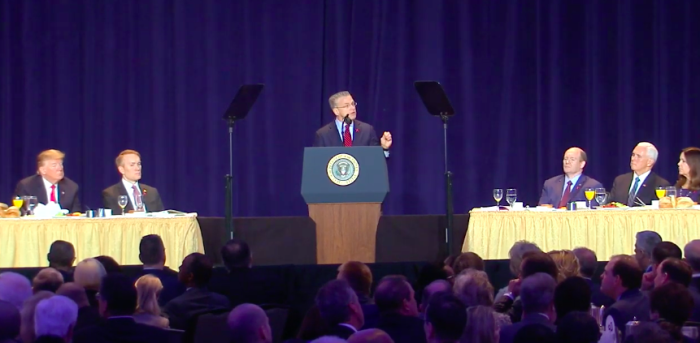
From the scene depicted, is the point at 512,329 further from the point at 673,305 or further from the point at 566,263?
the point at 566,263

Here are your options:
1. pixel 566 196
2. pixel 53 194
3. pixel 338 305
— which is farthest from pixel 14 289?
pixel 566 196

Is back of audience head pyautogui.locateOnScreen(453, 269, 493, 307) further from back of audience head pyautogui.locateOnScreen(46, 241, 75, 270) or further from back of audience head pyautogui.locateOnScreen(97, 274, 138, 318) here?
back of audience head pyautogui.locateOnScreen(46, 241, 75, 270)

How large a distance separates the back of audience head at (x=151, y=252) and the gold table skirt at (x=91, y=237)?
174 cm

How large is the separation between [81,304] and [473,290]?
177 cm

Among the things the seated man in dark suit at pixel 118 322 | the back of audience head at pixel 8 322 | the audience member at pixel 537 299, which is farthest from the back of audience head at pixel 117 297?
the audience member at pixel 537 299

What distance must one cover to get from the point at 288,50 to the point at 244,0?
0.71m

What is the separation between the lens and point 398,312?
4266 mm

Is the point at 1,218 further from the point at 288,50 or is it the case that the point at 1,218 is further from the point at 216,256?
the point at 288,50

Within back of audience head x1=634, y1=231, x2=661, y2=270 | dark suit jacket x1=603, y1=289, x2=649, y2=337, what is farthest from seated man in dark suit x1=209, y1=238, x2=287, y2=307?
back of audience head x1=634, y1=231, x2=661, y2=270

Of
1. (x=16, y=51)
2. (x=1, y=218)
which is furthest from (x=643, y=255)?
(x=16, y=51)

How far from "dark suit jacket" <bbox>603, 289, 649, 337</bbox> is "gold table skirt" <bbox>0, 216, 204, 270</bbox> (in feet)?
12.8

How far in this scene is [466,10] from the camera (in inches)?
440

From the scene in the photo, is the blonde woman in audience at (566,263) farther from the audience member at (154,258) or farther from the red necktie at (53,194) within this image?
the red necktie at (53,194)

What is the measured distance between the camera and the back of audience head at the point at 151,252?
5980 mm
